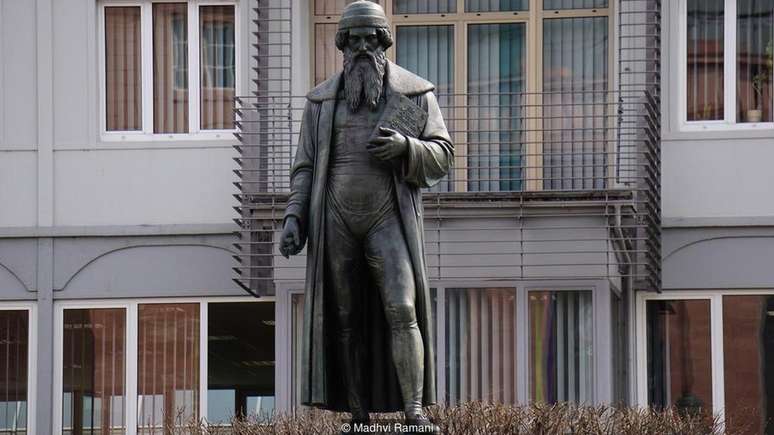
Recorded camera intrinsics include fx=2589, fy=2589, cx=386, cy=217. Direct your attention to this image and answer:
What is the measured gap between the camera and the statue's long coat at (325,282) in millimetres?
18453

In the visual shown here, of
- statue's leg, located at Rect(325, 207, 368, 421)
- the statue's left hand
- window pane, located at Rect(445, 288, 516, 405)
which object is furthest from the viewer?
window pane, located at Rect(445, 288, 516, 405)

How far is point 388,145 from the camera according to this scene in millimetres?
18047

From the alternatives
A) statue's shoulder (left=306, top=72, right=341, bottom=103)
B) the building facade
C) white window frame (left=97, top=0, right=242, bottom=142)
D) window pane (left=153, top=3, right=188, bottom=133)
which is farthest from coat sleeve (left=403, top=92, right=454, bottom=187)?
window pane (left=153, top=3, right=188, bottom=133)

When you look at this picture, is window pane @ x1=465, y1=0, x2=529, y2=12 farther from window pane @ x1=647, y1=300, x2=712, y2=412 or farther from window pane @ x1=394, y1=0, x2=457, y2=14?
window pane @ x1=647, y1=300, x2=712, y2=412

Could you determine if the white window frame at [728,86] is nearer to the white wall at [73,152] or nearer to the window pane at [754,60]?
the window pane at [754,60]

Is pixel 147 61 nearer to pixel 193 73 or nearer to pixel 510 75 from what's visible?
pixel 193 73

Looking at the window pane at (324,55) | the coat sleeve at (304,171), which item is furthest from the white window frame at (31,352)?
the coat sleeve at (304,171)

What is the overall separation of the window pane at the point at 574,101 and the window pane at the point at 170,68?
14.6 ft

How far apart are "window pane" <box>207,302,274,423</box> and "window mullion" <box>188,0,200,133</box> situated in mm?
2272

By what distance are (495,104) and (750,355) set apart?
4.26 metres

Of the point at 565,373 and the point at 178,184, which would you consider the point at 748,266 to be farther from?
the point at 178,184

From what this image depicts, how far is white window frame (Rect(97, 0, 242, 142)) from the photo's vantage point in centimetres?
3167

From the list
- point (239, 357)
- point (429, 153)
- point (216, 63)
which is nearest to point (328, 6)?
point (216, 63)

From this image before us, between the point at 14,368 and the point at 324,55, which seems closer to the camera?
the point at 324,55
